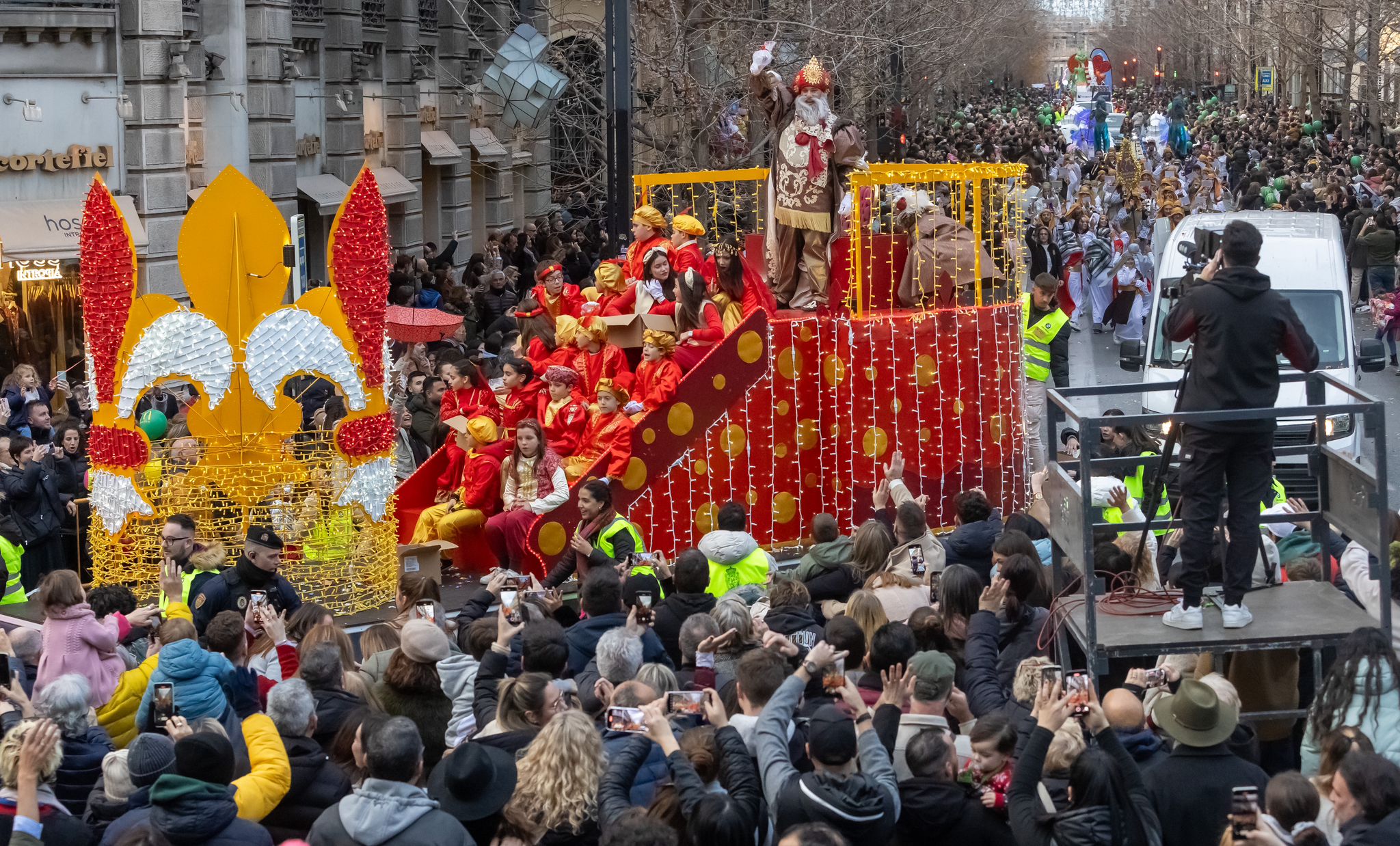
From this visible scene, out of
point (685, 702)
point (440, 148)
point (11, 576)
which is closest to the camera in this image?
point (685, 702)

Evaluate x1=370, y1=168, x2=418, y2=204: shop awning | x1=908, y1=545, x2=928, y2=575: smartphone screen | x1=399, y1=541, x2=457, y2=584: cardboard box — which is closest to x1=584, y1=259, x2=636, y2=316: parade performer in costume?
x1=399, y1=541, x2=457, y2=584: cardboard box

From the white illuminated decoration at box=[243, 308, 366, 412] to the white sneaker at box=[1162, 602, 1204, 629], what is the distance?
5.42 meters

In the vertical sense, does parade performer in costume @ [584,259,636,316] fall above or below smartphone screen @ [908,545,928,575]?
above

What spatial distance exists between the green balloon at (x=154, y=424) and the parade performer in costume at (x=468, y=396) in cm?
187

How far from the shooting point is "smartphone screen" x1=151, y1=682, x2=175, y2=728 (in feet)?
21.1

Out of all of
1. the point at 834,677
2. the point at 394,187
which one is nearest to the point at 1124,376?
the point at 394,187

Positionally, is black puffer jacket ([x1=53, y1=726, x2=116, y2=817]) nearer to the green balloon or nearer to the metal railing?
the metal railing

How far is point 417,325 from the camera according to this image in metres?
16.9

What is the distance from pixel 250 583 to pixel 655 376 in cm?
379

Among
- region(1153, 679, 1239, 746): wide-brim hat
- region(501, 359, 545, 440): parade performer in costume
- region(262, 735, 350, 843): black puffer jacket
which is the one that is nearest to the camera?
region(1153, 679, 1239, 746): wide-brim hat

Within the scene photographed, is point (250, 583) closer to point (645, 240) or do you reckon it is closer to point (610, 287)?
point (610, 287)

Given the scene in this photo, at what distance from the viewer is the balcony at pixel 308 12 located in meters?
26.1

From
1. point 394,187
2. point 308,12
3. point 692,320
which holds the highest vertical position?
point 308,12

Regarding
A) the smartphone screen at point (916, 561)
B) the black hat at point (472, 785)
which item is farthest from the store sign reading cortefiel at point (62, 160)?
the black hat at point (472, 785)
